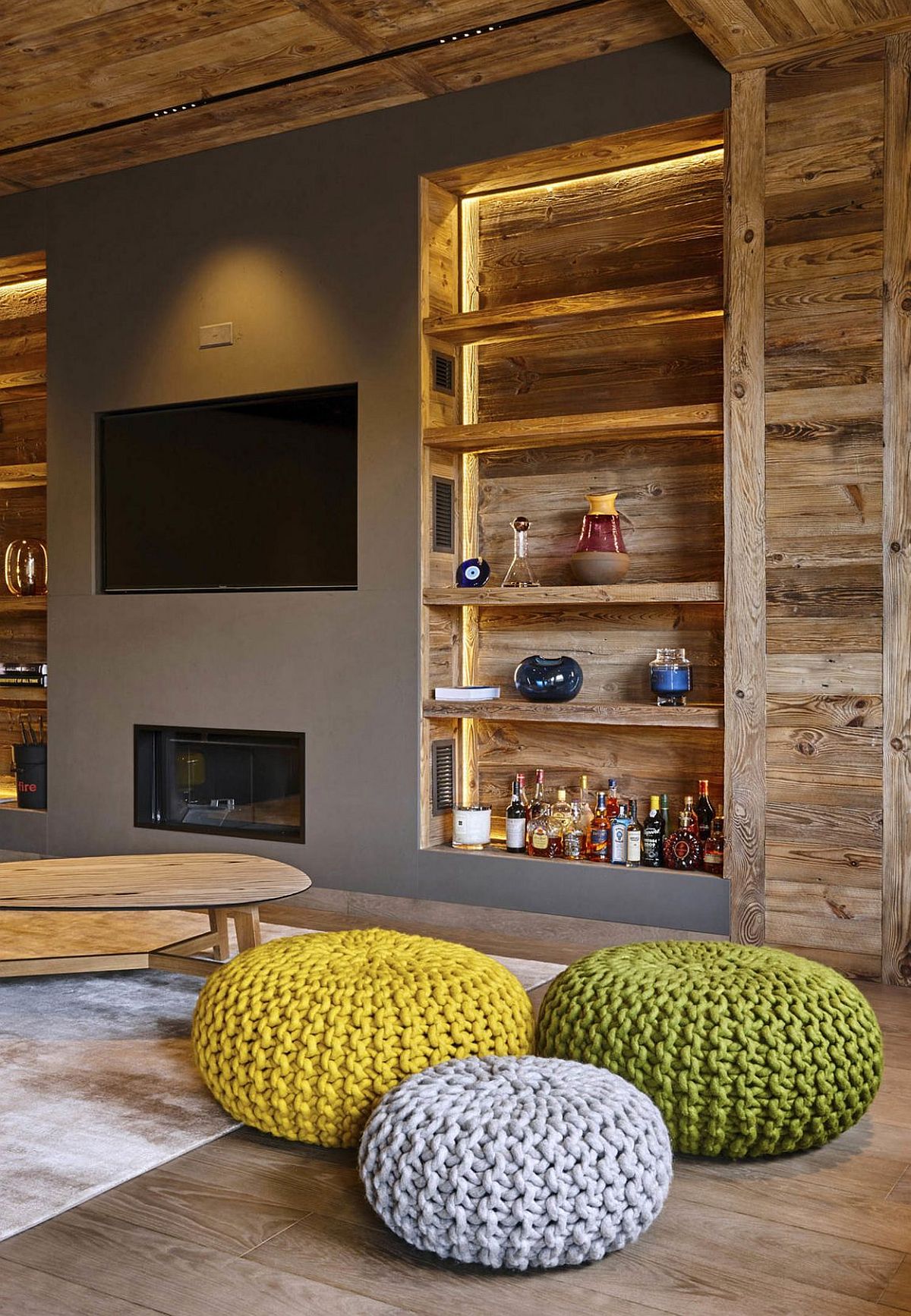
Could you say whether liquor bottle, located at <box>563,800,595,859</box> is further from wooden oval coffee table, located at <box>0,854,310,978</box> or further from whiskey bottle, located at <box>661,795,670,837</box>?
wooden oval coffee table, located at <box>0,854,310,978</box>

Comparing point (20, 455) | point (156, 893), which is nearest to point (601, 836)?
point (156, 893)

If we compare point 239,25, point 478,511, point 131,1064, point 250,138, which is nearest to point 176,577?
point 478,511

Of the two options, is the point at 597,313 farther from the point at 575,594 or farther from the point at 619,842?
the point at 619,842

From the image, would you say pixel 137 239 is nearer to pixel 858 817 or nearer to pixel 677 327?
pixel 677 327

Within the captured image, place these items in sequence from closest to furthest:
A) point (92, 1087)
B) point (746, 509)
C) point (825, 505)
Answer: point (92, 1087) → point (825, 505) → point (746, 509)

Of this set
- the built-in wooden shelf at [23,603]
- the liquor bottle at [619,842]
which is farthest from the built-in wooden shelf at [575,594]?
the built-in wooden shelf at [23,603]

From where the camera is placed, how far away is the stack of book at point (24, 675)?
534cm

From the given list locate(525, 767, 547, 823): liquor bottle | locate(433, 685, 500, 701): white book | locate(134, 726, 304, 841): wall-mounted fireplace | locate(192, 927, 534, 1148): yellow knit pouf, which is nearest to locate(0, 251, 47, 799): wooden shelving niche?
locate(134, 726, 304, 841): wall-mounted fireplace

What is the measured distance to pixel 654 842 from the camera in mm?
4055

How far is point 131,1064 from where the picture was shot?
2762mm

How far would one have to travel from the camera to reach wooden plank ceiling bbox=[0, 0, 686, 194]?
3.71 metres

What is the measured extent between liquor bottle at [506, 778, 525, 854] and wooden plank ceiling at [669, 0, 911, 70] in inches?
97.9

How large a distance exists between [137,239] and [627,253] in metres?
1.99

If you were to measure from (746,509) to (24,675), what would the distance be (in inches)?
128
